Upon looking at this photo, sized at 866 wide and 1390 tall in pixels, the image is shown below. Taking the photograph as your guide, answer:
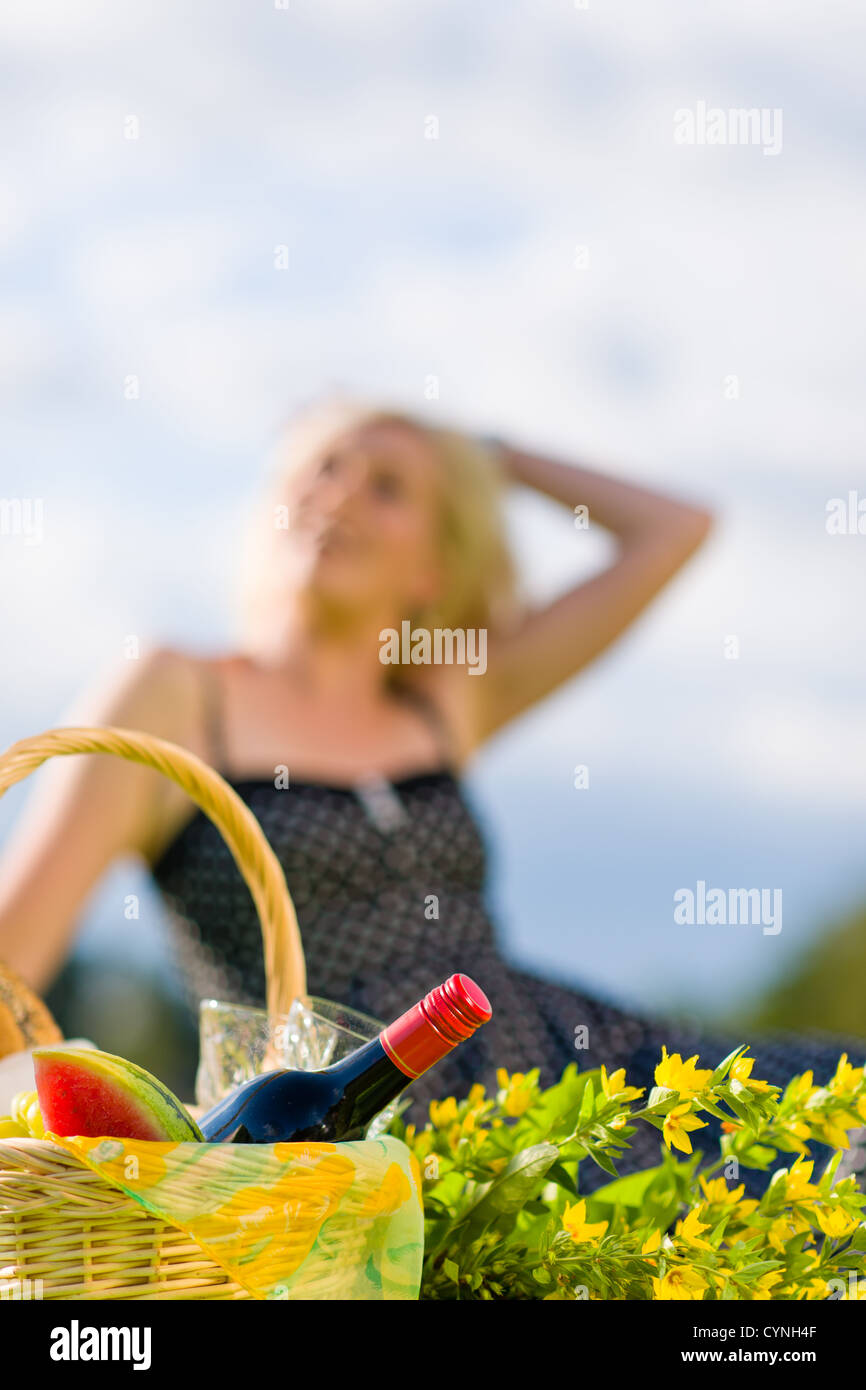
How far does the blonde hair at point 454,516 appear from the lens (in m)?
2.10

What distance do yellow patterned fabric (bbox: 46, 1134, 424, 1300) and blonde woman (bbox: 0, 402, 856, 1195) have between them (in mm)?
758

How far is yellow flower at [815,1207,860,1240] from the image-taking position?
536 millimetres

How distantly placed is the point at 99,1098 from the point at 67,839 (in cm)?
115

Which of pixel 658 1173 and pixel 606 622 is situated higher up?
pixel 606 622

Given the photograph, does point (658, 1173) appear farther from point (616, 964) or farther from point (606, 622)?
point (616, 964)

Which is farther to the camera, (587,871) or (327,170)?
(587,871)

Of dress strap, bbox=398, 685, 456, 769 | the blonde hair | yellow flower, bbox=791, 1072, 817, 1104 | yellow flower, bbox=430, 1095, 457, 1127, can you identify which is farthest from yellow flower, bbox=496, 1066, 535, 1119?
the blonde hair

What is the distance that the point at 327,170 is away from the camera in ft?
39.8

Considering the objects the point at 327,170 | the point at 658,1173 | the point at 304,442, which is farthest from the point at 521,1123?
the point at 327,170

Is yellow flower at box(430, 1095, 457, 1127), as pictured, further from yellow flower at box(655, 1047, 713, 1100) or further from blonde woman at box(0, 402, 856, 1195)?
blonde woman at box(0, 402, 856, 1195)

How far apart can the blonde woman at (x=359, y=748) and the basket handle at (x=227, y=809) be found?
0.61m

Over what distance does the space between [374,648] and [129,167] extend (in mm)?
11729
